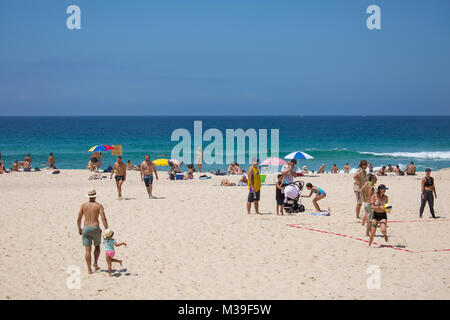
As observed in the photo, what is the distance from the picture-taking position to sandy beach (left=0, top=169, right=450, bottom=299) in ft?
22.4

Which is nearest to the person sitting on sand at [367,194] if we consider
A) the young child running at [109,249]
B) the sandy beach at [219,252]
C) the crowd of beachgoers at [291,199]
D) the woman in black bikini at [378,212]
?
the crowd of beachgoers at [291,199]

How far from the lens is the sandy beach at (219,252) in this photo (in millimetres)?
6836

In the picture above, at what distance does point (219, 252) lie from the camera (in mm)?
8727

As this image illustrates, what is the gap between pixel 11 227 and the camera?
10.5m

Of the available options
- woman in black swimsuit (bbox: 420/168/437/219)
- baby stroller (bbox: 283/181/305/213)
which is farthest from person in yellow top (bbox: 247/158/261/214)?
woman in black swimsuit (bbox: 420/168/437/219)

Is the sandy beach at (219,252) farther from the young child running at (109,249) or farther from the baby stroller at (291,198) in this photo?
the baby stroller at (291,198)

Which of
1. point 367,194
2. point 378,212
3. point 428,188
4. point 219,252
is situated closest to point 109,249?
point 219,252

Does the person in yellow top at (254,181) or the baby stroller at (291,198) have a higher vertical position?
the person in yellow top at (254,181)

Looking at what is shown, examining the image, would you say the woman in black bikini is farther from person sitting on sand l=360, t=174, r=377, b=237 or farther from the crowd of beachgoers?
person sitting on sand l=360, t=174, r=377, b=237

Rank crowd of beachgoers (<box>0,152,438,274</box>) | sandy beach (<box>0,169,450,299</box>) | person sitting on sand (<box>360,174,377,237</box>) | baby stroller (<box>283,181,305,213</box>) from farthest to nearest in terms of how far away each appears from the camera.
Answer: baby stroller (<box>283,181,305,213</box>) → person sitting on sand (<box>360,174,377,237</box>) → crowd of beachgoers (<box>0,152,438,274</box>) → sandy beach (<box>0,169,450,299</box>)

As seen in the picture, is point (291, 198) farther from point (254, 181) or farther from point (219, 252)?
point (219, 252)

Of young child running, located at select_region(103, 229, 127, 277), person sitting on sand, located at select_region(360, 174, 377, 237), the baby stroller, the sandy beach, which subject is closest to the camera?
the sandy beach
